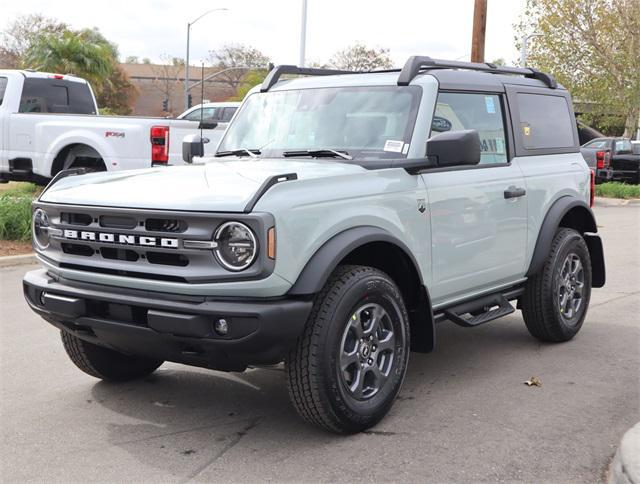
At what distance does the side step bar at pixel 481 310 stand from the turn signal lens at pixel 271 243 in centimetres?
169

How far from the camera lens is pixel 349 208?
171 inches

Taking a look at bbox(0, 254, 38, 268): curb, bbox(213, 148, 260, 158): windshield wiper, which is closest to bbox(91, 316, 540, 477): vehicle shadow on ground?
bbox(213, 148, 260, 158): windshield wiper

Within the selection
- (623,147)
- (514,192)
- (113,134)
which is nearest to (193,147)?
(514,192)

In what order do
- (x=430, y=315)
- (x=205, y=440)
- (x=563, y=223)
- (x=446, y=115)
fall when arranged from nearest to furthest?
(x=205, y=440)
(x=430, y=315)
(x=446, y=115)
(x=563, y=223)

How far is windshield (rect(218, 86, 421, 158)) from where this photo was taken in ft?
16.7

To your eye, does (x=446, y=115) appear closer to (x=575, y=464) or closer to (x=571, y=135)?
(x=571, y=135)

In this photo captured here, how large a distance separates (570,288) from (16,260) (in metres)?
6.28

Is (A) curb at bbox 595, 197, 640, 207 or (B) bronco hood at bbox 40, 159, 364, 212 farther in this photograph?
(A) curb at bbox 595, 197, 640, 207

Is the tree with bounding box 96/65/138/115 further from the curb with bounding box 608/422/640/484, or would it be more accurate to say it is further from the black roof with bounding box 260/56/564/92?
the curb with bounding box 608/422/640/484

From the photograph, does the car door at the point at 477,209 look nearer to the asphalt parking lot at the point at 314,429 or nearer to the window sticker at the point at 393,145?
the window sticker at the point at 393,145

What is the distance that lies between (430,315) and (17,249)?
22.1 ft

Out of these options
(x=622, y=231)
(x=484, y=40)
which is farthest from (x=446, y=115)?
(x=484, y=40)

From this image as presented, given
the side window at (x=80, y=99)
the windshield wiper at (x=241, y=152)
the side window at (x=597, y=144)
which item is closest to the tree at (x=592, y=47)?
the side window at (x=597, y=144)

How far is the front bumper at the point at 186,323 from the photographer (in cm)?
383
